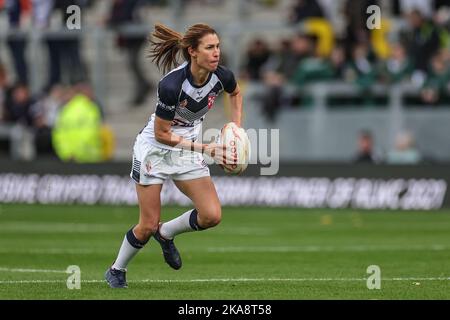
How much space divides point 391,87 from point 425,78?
26.8 inches

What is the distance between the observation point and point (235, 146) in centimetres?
1142

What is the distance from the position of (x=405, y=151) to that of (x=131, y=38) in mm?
7328

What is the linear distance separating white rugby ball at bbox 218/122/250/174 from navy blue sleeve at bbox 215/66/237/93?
0.48m

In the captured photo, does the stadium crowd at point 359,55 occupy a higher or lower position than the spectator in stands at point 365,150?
higher

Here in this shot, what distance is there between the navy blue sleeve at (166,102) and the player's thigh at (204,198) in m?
0.72

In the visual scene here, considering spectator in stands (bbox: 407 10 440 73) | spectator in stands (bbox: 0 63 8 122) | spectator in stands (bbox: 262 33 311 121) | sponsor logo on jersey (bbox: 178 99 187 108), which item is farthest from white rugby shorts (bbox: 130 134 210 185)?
spectator in stands (bbox: 0 63 8 122)

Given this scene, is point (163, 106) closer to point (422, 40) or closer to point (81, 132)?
point (422, 40)

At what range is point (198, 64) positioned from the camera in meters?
11.4

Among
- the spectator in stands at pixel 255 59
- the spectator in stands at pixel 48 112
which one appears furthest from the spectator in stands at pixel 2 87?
the spectator in stands at pixel 255 59

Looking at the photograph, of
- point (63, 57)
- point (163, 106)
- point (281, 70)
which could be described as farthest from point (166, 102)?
point (63, 57)

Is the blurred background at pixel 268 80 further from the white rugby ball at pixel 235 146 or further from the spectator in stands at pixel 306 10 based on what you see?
the white rugby ball at pixel 235 146

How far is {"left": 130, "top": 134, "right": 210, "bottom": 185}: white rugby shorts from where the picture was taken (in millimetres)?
11617

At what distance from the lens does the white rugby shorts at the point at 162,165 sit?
457 inches

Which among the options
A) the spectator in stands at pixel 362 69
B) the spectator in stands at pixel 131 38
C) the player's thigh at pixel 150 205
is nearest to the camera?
the player's thigh at pixel 150 205
